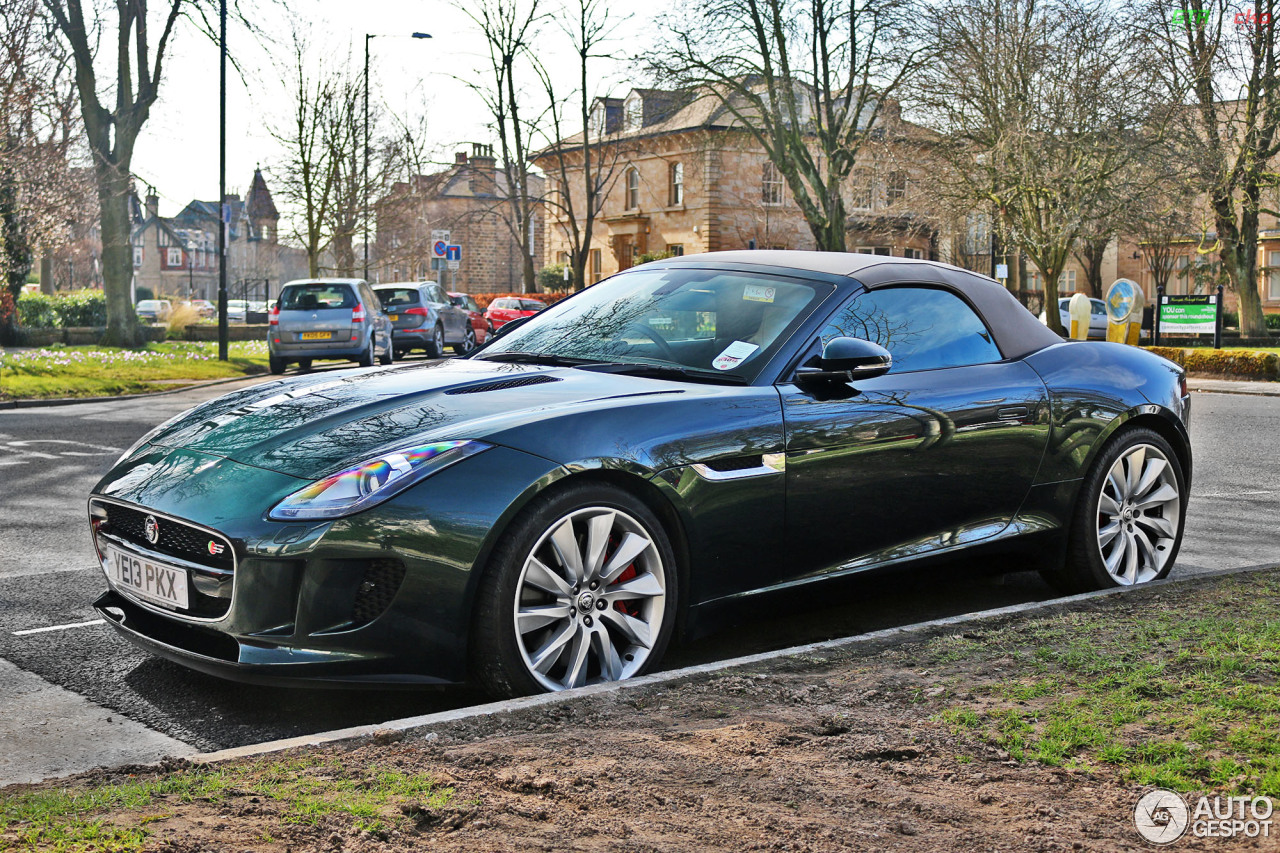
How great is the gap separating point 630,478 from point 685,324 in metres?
1.11

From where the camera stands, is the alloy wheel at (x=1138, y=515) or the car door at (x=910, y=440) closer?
the car door at (x=910, y=440)

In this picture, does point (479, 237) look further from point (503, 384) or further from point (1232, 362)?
point (503, 384)

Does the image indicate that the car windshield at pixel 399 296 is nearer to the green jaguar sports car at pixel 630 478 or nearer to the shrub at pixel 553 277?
the green jaguar sports car at pixel 630 478

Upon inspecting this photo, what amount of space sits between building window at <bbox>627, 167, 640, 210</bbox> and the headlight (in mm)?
62154

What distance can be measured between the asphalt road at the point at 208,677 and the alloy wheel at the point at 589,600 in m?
0.37

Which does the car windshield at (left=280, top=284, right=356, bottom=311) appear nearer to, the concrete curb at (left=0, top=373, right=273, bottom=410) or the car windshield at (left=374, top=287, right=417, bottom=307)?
the concrete curb at (left=0, top=373, right=273, bottom=410)

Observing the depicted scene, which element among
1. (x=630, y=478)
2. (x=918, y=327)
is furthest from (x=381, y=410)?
(x=918, y=327)

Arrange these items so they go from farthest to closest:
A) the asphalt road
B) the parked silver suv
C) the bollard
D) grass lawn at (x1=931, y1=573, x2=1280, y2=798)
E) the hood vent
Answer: the bollard, the parked silver suv, the hood vent, the asphalt road, grass lawn at (x1=931, y1=573, x2=1280, y2=798)

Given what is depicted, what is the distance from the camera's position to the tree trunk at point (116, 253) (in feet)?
87.1

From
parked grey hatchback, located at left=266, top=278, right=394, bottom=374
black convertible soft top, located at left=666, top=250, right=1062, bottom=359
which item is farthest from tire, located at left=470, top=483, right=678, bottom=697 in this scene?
parked grey hatchback, located at left=266, top=278, right=394, bottom=374

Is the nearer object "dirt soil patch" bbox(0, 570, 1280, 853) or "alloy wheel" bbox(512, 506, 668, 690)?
"dirt soil patch" bbox(0, 570, 1280, 853)

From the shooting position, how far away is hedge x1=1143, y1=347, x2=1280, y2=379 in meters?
23.6

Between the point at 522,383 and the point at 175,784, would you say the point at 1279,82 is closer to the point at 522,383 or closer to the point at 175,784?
the point at 522,383

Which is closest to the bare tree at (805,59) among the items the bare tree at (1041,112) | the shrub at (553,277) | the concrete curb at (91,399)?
the bare tree at (1041,112)
